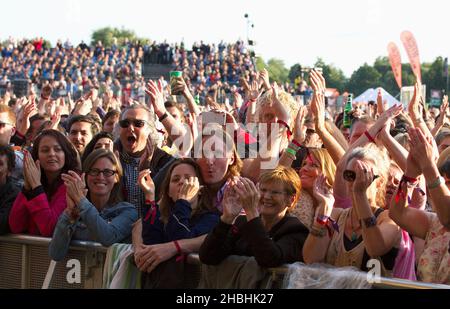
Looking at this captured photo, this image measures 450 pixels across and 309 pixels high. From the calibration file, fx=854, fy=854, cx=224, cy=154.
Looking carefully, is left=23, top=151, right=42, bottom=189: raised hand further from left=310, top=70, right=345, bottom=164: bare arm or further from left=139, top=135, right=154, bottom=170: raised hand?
left=310, top=70, right=345, bottom=164: bare arm

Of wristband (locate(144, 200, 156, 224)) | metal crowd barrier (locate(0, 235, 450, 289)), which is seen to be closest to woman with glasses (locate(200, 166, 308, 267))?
metal crowd barrier (locate(0, 235, 450, 289))

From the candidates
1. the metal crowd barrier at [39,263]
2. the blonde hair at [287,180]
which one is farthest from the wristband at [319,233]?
the metal crowd barrier at [39,263]

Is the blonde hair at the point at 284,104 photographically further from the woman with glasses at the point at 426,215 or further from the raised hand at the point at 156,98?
the woman with glasses at the point at 426,215

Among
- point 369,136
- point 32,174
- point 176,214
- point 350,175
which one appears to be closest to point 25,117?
point 32,174

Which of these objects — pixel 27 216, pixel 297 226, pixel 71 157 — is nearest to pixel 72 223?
pixel 27 216

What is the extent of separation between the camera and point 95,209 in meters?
5.42

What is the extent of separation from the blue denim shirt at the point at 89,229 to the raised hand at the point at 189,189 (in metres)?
0.57

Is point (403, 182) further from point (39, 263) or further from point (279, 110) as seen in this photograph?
point (39, 263)

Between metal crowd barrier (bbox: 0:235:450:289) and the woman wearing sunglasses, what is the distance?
79 centimetres

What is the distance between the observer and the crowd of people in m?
4.47

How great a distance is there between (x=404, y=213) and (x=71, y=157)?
2.80 meters

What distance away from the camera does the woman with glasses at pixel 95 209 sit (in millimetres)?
5355
